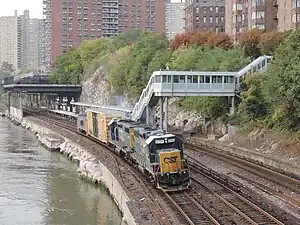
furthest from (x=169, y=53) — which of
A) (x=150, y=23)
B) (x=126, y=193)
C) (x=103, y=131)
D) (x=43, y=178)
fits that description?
(x=150, y=23)

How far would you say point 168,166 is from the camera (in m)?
28.2

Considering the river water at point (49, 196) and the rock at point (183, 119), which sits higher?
the rock at point (183, 119)

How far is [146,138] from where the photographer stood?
31.4 m

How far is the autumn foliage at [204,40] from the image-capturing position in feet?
224

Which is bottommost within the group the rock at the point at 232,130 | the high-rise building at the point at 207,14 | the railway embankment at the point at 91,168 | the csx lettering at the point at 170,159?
the railway embankment at the point at 91,168

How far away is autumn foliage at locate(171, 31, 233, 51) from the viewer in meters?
68.1

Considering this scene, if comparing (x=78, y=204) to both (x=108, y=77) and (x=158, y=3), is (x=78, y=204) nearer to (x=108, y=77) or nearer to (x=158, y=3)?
(x=108, y=77)

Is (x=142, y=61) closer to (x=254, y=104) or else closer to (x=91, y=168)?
(x=254, y=104)

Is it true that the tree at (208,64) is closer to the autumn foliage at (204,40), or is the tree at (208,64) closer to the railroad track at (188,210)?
the autumn foliage at (204,40)

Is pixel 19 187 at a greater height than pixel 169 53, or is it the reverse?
pixel 169 53

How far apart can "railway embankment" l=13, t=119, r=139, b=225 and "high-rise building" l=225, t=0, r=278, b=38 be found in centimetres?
3218

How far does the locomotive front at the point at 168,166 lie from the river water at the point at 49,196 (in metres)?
2.91

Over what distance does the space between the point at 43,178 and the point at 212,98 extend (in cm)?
2103

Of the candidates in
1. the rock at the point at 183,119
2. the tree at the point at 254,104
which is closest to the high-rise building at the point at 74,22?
the rock at the point at 183,119
